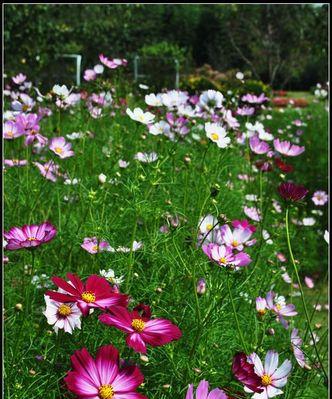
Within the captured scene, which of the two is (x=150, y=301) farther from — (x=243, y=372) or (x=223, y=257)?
(x=243, y=372)

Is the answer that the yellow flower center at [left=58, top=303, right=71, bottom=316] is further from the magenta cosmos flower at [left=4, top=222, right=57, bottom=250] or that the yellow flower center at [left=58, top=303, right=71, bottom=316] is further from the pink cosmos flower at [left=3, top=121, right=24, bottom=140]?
the pink cosmos flower at [left=3, top=121, right=24, bottom=140]

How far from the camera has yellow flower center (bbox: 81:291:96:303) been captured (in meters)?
0.90

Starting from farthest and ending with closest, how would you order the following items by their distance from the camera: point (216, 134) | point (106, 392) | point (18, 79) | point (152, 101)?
point (18, 79) < point (152, 101) < point (216, 134) < point (106, 392)

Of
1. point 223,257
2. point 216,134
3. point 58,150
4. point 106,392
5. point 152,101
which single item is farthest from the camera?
point 152,101

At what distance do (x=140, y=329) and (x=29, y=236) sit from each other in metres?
0.41

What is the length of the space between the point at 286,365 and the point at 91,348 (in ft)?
1.30

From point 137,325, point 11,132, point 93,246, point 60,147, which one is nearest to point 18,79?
point 11,132

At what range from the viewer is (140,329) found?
35.9 inches

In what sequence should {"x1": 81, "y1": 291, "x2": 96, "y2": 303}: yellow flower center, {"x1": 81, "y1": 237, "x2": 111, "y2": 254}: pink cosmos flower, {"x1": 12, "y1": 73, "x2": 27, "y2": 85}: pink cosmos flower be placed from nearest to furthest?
Answer: {"x1": 81, "y1": 291, "x2": 96, "y2": 303}: yellow flower center
{"x1": 81, "y1": 237, "x2": 111, "y2": 254}: pink cosmos flower
{"x1": 12, "y1": 73, "x2": 27, "y2": 85}: pink cosmos flower

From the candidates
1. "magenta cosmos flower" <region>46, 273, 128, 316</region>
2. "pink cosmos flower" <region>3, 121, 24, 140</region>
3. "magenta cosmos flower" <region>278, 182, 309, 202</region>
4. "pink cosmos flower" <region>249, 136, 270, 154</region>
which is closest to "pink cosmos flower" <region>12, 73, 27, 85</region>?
"pink cosmos flower" <region>3, 121, 24, 140</region>

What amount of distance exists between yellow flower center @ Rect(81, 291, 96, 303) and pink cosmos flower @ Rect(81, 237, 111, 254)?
0.52 metres

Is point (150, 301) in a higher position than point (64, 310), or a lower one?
lower

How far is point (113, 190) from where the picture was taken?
2.13 metres

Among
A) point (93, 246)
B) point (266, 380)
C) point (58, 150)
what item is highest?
point (58, 150)
